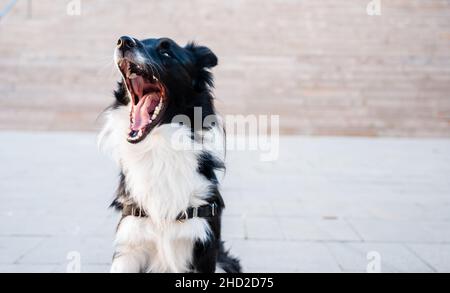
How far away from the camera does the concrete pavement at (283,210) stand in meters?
3.79

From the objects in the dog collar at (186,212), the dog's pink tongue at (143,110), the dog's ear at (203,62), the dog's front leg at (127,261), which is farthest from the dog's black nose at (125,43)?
the dog's front leg at (127,261)

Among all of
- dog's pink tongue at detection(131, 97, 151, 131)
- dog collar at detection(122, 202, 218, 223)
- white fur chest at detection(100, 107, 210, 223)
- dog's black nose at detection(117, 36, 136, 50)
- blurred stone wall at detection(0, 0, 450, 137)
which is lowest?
dog collar at detection(122, 202, 218, 223)

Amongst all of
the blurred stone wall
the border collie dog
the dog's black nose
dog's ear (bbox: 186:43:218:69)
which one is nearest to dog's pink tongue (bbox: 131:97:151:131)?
the border collie dog

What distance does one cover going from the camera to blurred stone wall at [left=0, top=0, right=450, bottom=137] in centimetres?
1252

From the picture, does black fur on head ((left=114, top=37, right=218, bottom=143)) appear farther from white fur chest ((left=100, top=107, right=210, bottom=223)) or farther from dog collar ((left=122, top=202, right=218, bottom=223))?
dog collar ((left=122, top=202, right=218, bottom=223))

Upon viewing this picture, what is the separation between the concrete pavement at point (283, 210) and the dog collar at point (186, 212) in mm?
896

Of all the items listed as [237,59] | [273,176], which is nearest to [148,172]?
[273,176]

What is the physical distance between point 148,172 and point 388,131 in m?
10.2

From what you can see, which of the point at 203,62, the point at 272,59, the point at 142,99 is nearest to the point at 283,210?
the point at 203,62

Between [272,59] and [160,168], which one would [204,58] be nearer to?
[160,168]

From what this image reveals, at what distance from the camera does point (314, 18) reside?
59.1 ft

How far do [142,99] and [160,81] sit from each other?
6.0 inches

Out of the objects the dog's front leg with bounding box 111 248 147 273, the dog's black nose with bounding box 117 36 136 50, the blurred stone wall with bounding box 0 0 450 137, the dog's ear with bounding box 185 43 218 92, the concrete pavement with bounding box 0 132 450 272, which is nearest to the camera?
the dog's black nose with bounding box 117 36 136 50
